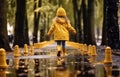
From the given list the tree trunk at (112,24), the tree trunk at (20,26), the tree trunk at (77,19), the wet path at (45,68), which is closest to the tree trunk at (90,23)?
the tree trunk at (20,26)

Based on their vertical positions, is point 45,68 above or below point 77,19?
below

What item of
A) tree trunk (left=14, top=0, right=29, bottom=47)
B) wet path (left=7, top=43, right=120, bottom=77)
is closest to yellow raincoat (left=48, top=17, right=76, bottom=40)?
wet path (left=7, top=43, right=120, bottom=77)

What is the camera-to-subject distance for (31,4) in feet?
178

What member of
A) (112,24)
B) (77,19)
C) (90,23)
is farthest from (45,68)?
(77,19)

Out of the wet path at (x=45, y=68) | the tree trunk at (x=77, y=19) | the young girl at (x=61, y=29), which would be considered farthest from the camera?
the tree trunk at (x=77, y=19)

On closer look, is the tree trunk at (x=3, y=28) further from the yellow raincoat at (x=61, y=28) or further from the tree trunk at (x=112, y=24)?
the yellow raincoat at (x=61, y=28)

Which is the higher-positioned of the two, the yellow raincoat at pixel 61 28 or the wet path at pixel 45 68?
the yellow raincoat at pixel 61 28

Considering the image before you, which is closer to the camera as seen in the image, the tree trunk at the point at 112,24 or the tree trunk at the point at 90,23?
the tree trunk at the point at 112,24

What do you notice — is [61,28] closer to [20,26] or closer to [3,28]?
[3,28]

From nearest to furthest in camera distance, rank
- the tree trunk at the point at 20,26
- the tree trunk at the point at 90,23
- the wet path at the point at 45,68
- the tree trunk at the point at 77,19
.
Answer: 1. the wet path at the point at 45,68
2. the tree trunk at the point at 20,26
3. the tree trunk at the point at 90,23
4. the tree trunk at the point at 77,19

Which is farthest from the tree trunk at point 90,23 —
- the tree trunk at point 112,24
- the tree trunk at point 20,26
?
the tree trunk at point 112,24

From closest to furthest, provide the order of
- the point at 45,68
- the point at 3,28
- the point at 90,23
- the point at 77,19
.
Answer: the point at 45,68, the point at 3,28, the point at 90,23, the point at 77,19

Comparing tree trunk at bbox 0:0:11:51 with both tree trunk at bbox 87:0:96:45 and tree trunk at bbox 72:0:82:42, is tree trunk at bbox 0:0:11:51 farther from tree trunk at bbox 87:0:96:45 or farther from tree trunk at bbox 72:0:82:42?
tree trunk at bbox 72:0:82:42

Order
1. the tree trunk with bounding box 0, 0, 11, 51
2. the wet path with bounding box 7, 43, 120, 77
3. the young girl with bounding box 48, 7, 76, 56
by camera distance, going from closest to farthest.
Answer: the wet path with bounding box 7, 43, 120, 77 < the young girl with bounding box 48, 7, 76, 56 < the tree trunk with bounding box 0, 0, 11, 51
